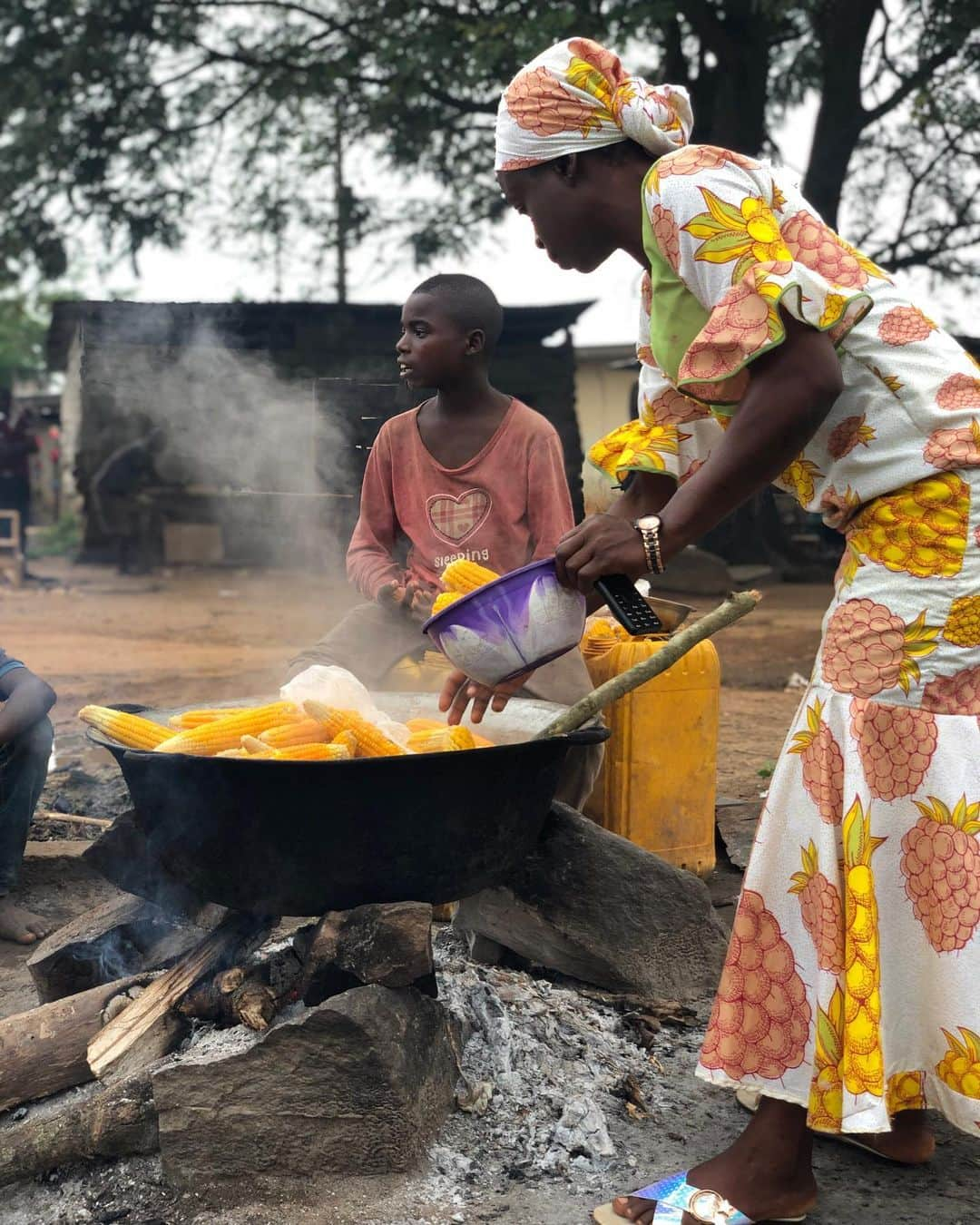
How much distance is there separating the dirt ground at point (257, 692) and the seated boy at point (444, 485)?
1466 millimetres

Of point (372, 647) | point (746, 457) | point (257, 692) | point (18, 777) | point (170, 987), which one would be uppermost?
point (746, 457)

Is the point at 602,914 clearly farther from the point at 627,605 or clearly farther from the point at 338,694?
the point at 627,605

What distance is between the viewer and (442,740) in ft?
9.19

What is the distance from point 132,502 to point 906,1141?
18204mm

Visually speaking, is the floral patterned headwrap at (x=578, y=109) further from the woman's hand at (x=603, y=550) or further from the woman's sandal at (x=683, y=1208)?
the woman's sandal at (x=683, y=1208)

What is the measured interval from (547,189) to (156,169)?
13.7m

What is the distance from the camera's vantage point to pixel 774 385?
2055 millimetres

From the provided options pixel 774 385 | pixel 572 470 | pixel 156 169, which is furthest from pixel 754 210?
pixel 156 169

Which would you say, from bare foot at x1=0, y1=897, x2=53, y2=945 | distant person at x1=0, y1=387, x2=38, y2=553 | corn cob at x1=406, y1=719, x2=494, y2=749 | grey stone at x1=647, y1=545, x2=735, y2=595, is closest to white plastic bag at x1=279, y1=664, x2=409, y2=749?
corn cob at x1=406, y1=719, x2=494, y2=749

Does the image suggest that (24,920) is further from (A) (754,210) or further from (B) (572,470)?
(B) (572,470)

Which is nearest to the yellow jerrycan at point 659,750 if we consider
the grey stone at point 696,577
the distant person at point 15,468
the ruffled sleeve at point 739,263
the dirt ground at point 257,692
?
the dirt ground at point 257,692

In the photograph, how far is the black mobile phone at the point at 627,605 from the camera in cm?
217

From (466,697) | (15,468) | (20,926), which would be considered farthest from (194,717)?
(15,468)

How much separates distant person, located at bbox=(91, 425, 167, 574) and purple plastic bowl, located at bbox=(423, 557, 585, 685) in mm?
17275
